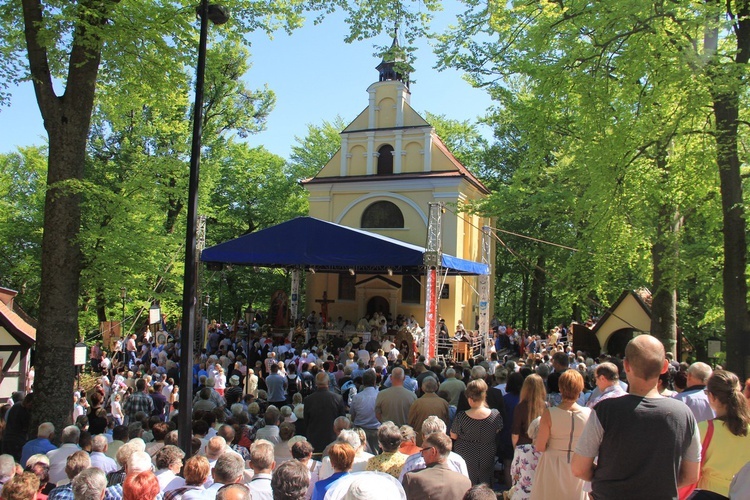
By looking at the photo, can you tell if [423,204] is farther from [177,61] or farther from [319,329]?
[177,61]

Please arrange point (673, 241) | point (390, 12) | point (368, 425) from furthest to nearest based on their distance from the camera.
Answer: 1. point (673, 241)
2. point (390, 12)
3. point (368, 425)

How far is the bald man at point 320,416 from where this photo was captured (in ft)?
25.3

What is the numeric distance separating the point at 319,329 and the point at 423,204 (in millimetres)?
7540

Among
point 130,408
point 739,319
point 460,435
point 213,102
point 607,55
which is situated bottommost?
point 130,408

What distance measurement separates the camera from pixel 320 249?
1869 cm

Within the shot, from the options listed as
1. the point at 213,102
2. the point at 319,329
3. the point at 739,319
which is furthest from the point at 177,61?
the point at 213,102

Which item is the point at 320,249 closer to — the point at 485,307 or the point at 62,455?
the point at 485,307

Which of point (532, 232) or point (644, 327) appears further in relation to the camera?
point (532, 232)

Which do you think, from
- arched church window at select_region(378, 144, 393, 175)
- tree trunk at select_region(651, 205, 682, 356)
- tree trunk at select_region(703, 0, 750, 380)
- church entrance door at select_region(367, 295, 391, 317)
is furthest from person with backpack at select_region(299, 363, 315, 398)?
arched church window at select_region(378, 144, 393, 175)

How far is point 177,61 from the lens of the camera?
9.43m

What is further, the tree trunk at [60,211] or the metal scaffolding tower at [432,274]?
the metal scaffolding tower at [432,274]

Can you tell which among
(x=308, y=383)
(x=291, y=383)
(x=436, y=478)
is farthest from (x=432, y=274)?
(x=436, y=478)

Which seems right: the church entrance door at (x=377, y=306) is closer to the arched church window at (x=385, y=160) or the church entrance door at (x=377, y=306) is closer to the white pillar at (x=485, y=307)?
the arched church window at (x=385, y=160)

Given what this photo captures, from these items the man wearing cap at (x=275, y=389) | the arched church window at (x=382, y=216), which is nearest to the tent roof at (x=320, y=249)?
the man wearing cap at (x=275, y=389)
